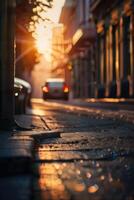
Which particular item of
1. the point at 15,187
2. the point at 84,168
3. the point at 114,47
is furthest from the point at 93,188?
the point at 114,47

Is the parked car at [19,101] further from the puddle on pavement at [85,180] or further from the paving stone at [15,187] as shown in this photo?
the paving stone at [15,187]

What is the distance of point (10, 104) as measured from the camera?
8703mm

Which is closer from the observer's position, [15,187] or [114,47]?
[15,187]

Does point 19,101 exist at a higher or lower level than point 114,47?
lower

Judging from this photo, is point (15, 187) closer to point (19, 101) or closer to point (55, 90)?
point (19, 101)

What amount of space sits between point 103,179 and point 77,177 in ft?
0.75

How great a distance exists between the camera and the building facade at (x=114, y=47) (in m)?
30.5

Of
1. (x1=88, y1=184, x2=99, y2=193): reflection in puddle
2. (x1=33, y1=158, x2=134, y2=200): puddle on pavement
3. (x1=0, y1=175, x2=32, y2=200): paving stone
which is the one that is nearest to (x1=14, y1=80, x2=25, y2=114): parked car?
(x1=33, y1=158, x2=134, y2=200): puddle on pavement

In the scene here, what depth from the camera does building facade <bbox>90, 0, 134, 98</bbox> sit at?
30.5 m

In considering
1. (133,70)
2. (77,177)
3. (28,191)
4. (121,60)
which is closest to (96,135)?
(77,177)

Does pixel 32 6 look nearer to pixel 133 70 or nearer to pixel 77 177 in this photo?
pixel 77 177

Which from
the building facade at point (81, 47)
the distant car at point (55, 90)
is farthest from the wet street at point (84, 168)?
the building facade at point (81, 47)

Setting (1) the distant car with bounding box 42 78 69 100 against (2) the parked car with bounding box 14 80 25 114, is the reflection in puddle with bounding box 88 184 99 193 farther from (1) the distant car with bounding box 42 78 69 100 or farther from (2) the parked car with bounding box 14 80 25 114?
(1) the distant car with bounding box 42 78 69 100

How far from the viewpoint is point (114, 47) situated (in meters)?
35.8
